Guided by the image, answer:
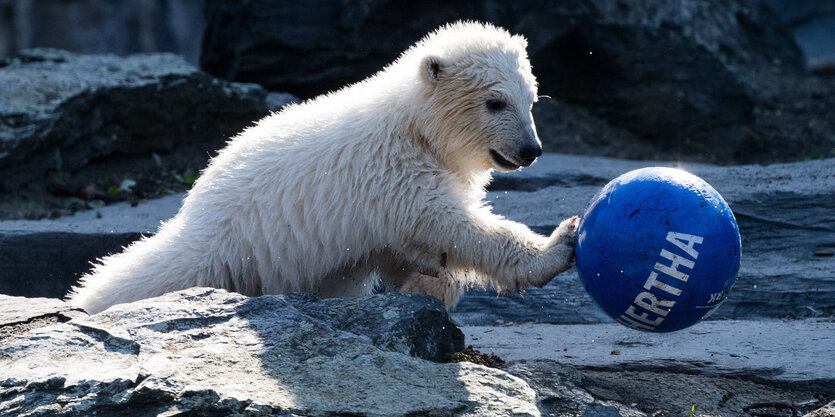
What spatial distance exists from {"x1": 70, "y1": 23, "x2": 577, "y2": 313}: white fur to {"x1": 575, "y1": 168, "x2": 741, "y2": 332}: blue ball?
39cm

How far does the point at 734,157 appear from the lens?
10.4 m

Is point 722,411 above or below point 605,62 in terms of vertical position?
below

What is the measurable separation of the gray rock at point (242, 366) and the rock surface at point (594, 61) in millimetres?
6404

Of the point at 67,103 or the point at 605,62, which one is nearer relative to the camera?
the point at 67,103

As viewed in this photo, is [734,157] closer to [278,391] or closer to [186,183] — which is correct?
[186,183]

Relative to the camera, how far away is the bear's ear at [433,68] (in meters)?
4.65

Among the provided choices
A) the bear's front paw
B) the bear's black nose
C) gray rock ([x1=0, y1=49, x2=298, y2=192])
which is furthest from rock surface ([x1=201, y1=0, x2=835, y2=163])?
the bear's front paw

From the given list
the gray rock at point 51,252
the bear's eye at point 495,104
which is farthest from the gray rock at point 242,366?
the gray rock at point 51,252

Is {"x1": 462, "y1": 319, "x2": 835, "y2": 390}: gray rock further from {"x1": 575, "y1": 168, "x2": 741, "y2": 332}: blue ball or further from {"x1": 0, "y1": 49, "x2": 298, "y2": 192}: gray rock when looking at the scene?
{"x1": 0, "y1": 49, "x2": 298, "y2": 192}: gray rock

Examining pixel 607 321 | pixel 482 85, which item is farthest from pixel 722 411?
pixel 482 85

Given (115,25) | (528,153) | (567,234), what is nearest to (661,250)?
(567,234)

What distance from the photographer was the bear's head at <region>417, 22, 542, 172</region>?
4664 mm

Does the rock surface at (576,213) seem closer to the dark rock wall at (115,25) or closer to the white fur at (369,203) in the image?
the white fur at (369,203)

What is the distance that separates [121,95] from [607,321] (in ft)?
17.4
